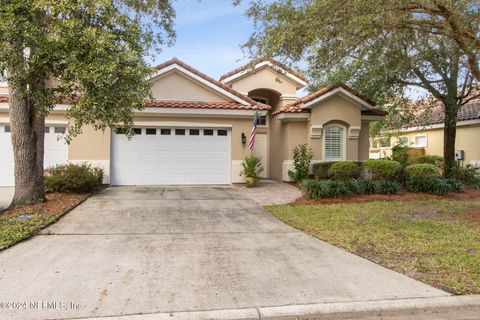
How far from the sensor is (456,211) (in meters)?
10.5

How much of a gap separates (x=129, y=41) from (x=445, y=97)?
13612mm

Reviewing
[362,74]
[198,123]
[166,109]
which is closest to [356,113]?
[362,74]

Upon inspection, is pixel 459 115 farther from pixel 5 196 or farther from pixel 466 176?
pixel 5 196

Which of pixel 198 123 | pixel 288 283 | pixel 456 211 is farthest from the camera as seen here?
pixel 198 123

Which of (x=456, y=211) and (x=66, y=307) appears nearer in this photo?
(x=66, y=307)

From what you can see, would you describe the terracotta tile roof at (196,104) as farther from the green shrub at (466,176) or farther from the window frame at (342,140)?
the green shrub at (466,176)

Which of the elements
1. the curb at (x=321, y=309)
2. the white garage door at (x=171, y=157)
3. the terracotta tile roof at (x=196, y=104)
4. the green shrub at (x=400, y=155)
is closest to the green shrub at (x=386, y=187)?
the terracotta tile roof at (x=196, y=104)

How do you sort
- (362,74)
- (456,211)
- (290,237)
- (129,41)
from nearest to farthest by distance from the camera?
1. (290,237)
2. (129,41)
3. (456,211)
4. (362,74)

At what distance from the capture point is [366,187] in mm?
12953

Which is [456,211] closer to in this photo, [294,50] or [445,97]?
[294,50]

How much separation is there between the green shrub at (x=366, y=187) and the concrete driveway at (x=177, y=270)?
5.03m

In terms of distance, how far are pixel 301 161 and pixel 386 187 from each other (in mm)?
3978

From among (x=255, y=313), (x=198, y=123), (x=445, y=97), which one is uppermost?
(x=445, y=97)

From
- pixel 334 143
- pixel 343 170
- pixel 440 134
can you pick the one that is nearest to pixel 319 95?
pixel 334 143
